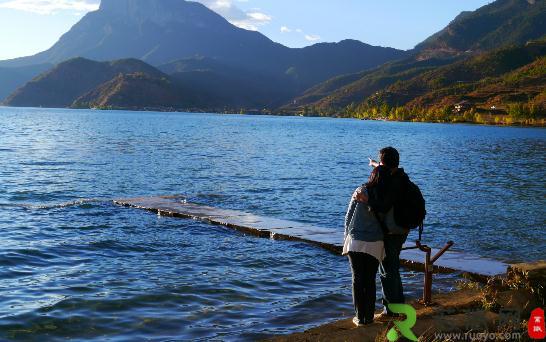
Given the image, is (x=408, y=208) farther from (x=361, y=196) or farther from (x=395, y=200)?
(x=361, y=196)

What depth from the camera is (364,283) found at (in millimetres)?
8211

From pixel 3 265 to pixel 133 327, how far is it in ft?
17.9

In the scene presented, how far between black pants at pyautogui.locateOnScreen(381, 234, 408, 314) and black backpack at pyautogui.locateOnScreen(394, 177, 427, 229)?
1.21 feet

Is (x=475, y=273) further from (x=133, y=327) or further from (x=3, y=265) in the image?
(x=3, y=265)

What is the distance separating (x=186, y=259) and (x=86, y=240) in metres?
3.64

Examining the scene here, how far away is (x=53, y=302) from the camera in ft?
34.1

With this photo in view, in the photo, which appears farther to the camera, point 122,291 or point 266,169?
point 266,169

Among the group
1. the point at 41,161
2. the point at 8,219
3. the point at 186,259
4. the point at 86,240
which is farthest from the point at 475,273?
the point at 41,161

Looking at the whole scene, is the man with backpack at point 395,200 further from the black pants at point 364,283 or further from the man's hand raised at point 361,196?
the black pants at point 364,283

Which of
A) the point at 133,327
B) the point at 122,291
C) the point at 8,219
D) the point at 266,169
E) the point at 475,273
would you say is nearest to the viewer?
the point at 133,327

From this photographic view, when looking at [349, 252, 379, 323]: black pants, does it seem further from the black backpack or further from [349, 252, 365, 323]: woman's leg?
the black backpack

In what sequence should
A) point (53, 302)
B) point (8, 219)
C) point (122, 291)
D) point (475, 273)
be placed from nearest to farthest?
point (53, 302)
point (122, 291)
point (475, 273)
point (8, 219)

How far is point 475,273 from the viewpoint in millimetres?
12570

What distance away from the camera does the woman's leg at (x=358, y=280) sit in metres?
8.04
